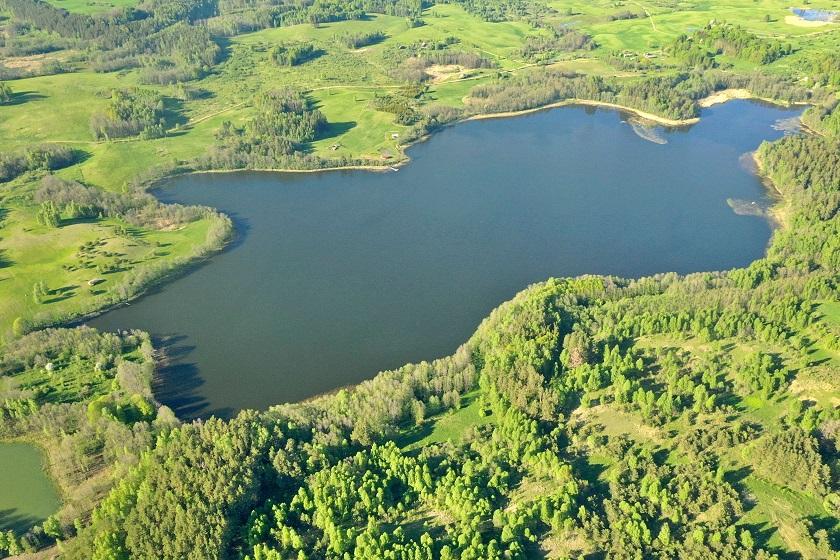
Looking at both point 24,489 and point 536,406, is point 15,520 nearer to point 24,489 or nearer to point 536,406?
point 24,489

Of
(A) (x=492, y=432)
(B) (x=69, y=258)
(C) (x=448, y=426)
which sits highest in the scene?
(B) (x=69, y=258)

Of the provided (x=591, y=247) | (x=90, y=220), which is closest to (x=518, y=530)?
(x=591, y=247)

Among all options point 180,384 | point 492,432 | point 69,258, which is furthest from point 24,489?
point 492,432

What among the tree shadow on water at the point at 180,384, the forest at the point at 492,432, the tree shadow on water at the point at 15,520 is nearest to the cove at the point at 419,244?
the tree shadow on water at the point at 180,384

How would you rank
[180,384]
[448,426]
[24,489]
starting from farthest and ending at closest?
[180,384]
[448,426]
[24,489]

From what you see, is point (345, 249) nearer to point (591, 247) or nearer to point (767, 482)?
point (591, 247)

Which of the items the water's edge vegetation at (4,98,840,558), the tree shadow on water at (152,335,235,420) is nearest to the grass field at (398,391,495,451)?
the water's edge vegetation at (4,98,840,558)
